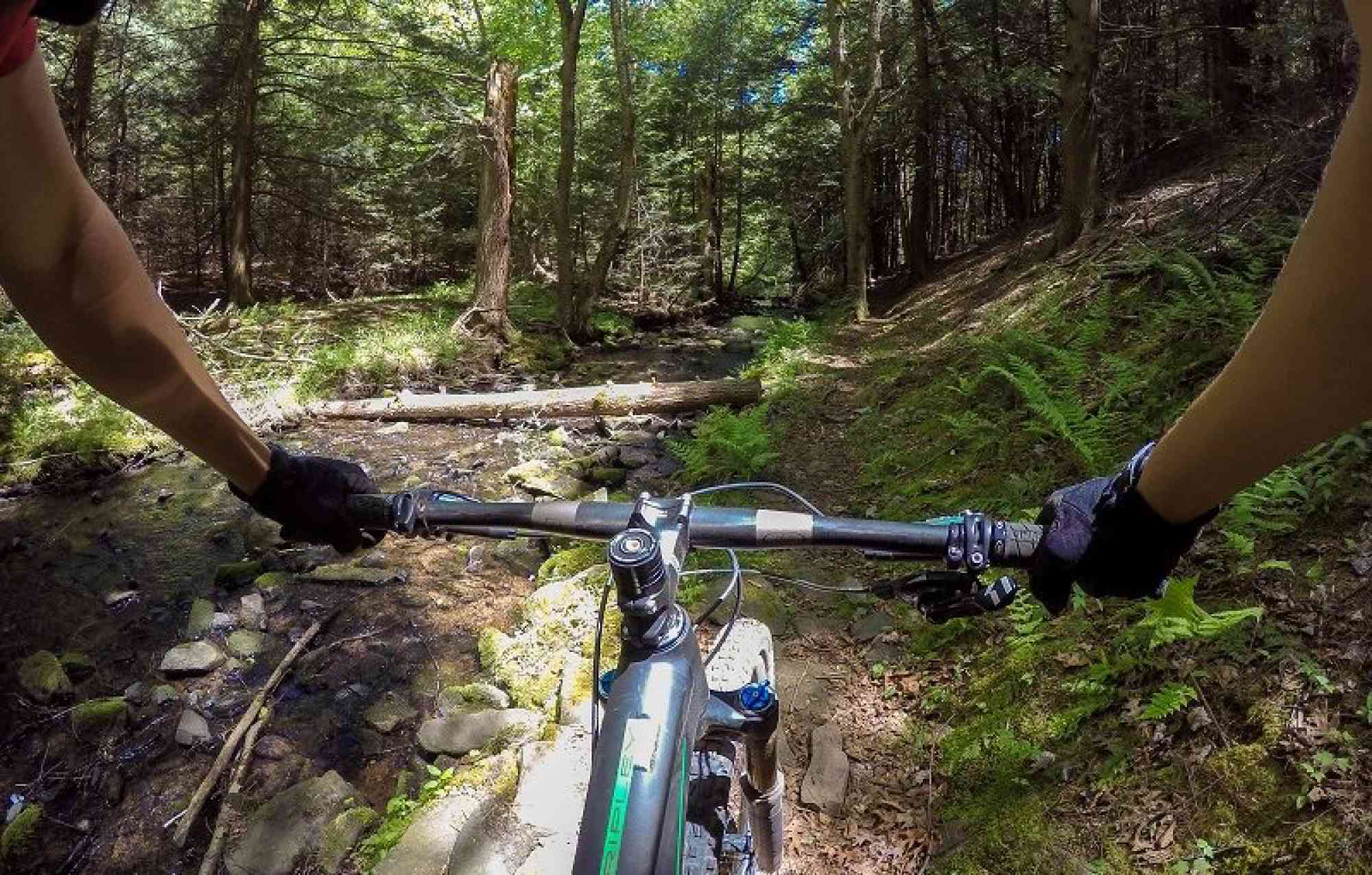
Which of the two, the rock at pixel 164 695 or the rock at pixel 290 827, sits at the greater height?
the rock at pixel 164 695

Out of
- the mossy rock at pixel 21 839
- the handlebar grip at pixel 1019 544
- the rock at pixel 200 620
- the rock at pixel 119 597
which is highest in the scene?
the handlebar grip at pixel 1019 544

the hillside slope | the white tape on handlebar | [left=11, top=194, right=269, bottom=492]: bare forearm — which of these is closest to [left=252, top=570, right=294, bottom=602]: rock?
the hillside slope

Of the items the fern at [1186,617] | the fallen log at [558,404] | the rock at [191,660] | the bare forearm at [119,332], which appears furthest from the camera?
the fallen log at [558,404]

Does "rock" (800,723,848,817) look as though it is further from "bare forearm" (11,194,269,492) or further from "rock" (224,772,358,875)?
"bare forearm" (11,194,269,492)

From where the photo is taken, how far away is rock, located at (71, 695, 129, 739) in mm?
4770

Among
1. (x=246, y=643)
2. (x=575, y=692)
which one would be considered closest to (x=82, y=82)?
(x=246, y=643)

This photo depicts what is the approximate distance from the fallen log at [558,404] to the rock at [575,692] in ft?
18.7

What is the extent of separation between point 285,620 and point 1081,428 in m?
5.81

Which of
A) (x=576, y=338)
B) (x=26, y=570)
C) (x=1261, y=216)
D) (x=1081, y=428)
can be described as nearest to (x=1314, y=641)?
(x=1081, y=428)

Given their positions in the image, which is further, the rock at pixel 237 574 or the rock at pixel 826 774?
the rock at pixel 237 574

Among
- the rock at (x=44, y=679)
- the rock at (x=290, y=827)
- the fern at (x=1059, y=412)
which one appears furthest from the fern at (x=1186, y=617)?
the rock at (x=44, y=679)

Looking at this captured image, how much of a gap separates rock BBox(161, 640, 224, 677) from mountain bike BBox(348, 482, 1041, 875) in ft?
14.8

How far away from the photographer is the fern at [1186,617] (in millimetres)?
2980

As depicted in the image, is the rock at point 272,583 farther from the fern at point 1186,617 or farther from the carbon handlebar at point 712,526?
the fern at point 1186,617
